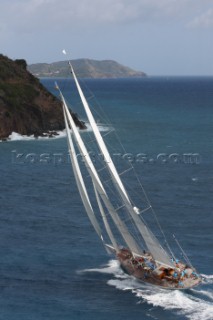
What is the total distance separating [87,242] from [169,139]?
65893 mm

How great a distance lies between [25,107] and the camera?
125062 mm

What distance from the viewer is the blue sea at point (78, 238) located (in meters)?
44.2

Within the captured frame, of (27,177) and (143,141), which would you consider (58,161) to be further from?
(143,141)

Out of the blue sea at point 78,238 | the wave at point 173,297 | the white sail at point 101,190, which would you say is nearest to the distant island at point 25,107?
the blue sea at point 78,238

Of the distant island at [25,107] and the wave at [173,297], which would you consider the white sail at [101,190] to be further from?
the distant island at [25,107]

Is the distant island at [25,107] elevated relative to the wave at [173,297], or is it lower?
elevated

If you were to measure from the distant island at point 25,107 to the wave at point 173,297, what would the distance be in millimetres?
70275

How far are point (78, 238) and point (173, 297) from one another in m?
14.4

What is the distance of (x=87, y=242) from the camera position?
57.1 meters

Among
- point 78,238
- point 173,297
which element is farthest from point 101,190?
point 78,238

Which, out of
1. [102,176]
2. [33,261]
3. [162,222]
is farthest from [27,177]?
[33,261]

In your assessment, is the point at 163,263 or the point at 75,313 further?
the point at 163,263

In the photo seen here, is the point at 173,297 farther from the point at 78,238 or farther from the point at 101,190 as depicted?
the point at 78,238

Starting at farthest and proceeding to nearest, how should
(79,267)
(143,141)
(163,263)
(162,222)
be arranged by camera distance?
(143,141), (162,222), (79,267), (163,263)
